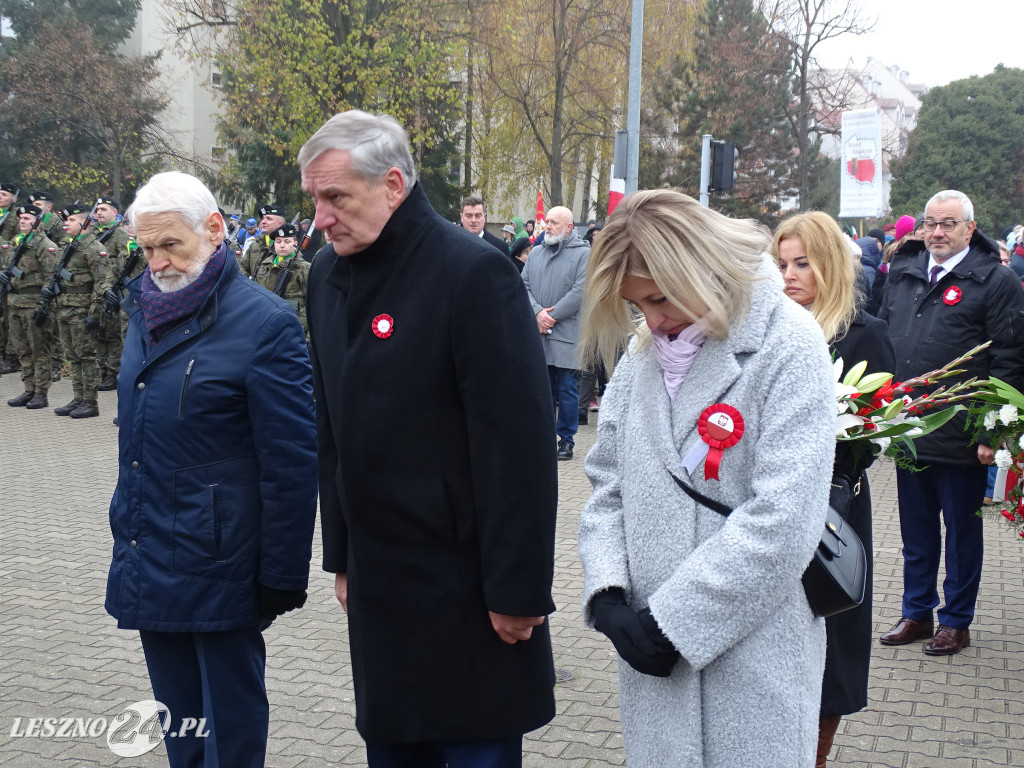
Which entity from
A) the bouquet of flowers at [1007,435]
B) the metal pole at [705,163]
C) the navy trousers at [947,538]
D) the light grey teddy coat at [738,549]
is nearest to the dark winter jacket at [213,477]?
the light grey teddy coat at [738,549]

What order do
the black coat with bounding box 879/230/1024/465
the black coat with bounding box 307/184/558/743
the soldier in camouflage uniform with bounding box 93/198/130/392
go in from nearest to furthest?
the black coat with bounding box 307/184/558/743 → the black coat with bounding box 879/230/1024/465 → the soldier in camouflage uniform with bounding box 93/198/130/392

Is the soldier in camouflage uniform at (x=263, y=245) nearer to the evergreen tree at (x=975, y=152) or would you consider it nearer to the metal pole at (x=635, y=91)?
the metal pole at (x=635, y=91)

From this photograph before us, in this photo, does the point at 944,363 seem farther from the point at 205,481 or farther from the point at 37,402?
the point at 37,402

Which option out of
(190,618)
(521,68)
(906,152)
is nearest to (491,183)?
(521,68)

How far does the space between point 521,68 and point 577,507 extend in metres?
23.3

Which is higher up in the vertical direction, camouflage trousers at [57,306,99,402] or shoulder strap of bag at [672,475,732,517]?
shoulder strap of bag at [672,475,732,517]

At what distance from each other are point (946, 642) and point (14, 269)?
11.2 metres

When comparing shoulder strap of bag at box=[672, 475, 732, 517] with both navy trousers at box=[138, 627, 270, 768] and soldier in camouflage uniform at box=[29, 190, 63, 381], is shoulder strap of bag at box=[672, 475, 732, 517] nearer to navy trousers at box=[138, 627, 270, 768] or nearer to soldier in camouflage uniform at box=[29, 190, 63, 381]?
navy trousers at box=[138, 627, 270, 768]

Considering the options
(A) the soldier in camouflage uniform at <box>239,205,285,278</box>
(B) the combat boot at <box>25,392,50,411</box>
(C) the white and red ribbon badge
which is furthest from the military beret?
(C) the white and red ribbon badge

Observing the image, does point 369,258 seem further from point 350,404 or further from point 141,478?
point 141,478

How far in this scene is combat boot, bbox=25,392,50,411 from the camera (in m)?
12.6

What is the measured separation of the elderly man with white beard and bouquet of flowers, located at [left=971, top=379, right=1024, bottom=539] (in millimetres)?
2959

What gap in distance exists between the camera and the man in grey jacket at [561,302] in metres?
9.70

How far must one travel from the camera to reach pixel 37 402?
12.7 m
